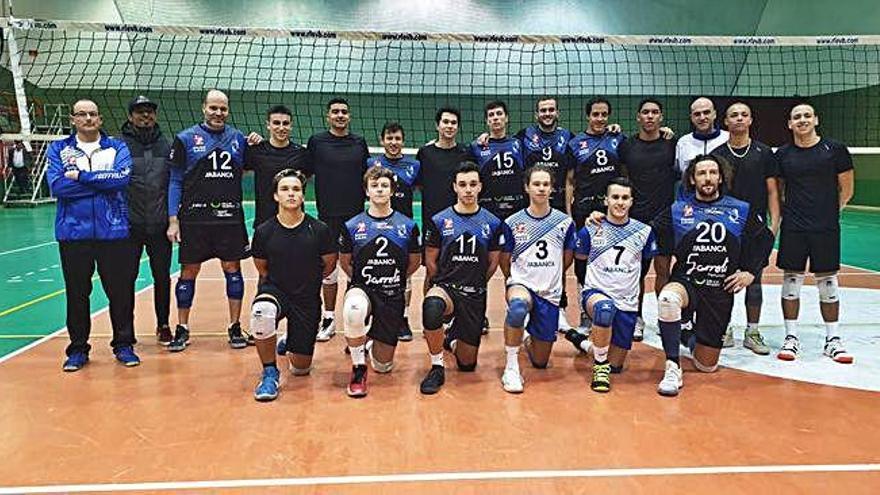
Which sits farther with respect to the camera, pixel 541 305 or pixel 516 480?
pixel 541 305

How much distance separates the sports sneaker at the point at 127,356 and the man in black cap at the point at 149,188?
537 millimetres

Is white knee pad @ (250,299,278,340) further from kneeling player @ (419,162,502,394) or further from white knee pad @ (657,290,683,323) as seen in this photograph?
white knee pad @ (657,290,683,323)

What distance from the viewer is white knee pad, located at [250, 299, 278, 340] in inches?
173

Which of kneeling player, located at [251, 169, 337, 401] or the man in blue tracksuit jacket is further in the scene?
the man in blue tracksuit jacket

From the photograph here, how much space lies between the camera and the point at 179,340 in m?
5.55

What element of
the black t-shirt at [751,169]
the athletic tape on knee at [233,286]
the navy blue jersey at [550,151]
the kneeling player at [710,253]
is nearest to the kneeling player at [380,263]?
the athletic tape on knee at [233,286]

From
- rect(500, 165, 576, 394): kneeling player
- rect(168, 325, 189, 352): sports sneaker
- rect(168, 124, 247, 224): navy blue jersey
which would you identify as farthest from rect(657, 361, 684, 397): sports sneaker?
rect(168, 325, 189, 352): sports sneaker

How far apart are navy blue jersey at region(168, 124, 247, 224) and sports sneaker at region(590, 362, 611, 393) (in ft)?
10.1

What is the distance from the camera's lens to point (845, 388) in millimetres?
4449

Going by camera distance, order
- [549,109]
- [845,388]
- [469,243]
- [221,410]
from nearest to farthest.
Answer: [221,410] < [845,388] < [469,243] < [549,109]

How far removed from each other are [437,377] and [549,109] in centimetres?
252

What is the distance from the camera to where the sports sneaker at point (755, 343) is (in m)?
5.33

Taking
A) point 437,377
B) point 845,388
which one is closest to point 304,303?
point 437,377

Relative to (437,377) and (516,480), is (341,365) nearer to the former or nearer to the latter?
(437,377)
